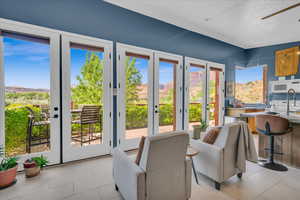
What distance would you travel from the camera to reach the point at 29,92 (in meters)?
2.78

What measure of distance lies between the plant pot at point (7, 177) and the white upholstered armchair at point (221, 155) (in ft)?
9.02

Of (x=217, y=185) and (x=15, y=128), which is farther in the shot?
(x=15, y=128)

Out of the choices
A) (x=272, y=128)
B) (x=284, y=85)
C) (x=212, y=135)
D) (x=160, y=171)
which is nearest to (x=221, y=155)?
(x=212, y=135)

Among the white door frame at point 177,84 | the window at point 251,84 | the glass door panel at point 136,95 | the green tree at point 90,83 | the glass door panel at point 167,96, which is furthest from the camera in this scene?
the window at point 251,84

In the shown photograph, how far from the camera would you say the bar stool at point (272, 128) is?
2.60 meters

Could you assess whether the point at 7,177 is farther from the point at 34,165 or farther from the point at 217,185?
the point at 217,185

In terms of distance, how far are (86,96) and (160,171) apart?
2.34 metres

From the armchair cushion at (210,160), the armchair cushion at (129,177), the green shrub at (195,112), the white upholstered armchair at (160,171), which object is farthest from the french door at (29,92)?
the green shrub at (195,112)

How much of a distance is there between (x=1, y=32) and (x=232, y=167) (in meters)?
4.10

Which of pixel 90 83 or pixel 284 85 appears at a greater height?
pixel 284 85

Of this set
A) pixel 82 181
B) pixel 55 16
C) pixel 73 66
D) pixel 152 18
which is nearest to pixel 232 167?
pixel 82 181

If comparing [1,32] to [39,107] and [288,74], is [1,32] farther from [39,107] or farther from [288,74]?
[288,74]

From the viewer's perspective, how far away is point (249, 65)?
6426 mm

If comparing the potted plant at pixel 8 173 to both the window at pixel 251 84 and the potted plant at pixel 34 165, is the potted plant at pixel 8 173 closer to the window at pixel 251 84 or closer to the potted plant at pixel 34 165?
the potted plant at pixel 34 165
